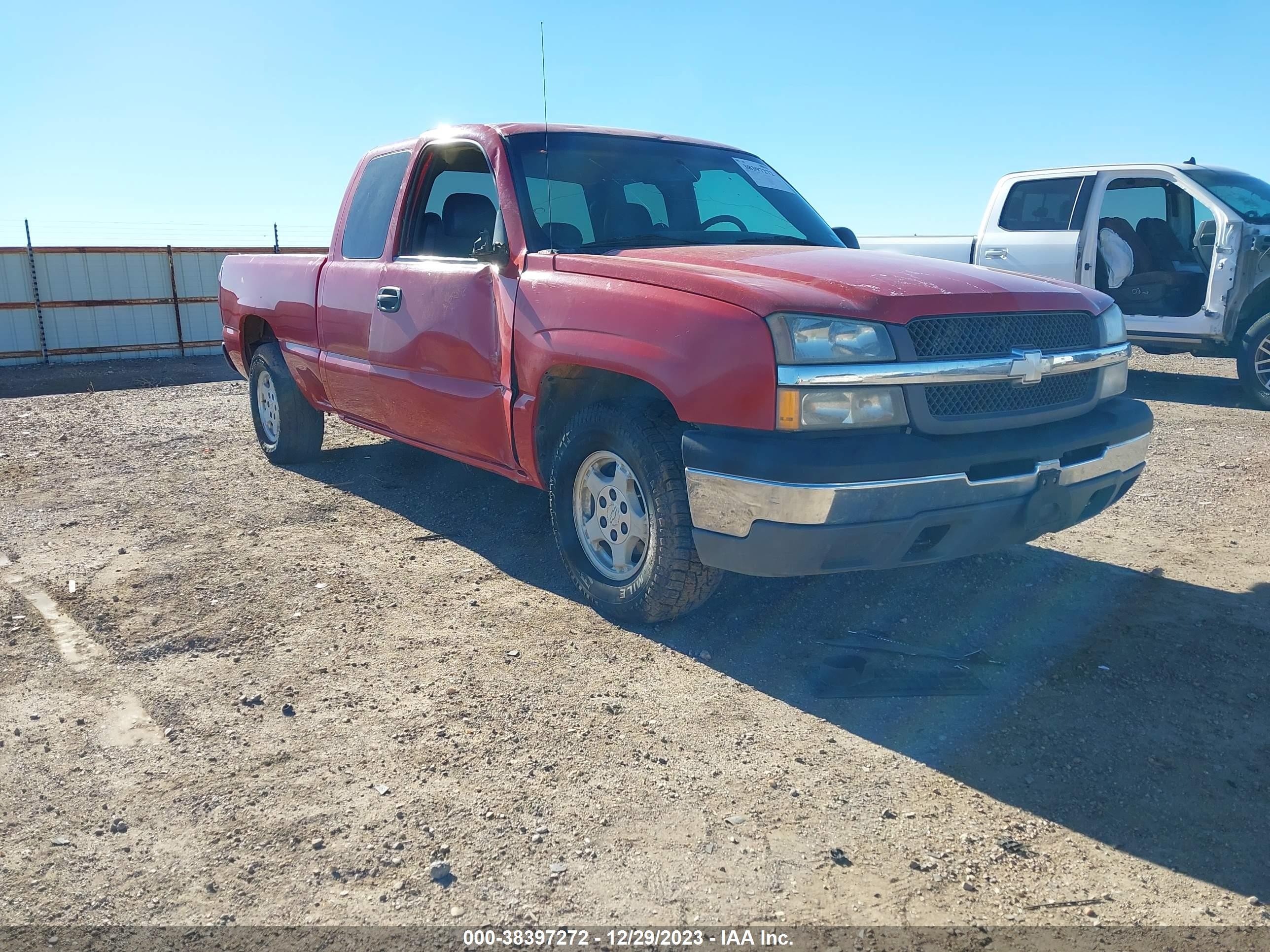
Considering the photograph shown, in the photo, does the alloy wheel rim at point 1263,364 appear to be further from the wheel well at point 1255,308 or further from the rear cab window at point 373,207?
the rear cab window at point 373,207

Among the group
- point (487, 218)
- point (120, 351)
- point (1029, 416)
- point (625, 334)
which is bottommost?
point (120, 351)

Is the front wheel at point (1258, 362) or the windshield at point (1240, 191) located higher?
the windshield at point (1240, 191)

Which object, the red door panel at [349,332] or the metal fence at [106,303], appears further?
the metal fence at [106,303]

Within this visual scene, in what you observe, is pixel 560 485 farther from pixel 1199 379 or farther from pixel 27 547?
pixel 1199 379

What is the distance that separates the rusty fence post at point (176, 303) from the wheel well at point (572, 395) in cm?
1502

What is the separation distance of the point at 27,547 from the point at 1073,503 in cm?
502

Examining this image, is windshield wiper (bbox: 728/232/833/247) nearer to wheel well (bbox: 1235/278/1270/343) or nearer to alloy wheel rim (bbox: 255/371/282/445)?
alloy wheel rim (bbox: 255/371/282/445)

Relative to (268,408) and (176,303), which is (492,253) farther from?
(176,303)

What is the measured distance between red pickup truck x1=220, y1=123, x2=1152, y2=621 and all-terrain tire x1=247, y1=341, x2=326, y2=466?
1.37 meters

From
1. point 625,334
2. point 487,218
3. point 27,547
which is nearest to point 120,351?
point 27,547

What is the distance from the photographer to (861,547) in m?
3.10

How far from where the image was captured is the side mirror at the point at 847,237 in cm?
494

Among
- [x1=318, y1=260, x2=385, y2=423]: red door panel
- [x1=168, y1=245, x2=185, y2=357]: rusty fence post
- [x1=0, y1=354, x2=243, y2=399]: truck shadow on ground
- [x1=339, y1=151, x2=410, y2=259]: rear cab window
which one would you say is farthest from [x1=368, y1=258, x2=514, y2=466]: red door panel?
[x1=168, y1=245, x2=185, y2=357]: rusty fence post

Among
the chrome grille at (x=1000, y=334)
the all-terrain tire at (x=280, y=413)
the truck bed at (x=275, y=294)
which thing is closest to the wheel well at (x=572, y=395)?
the chrome grille at (x=1000, y=334)
